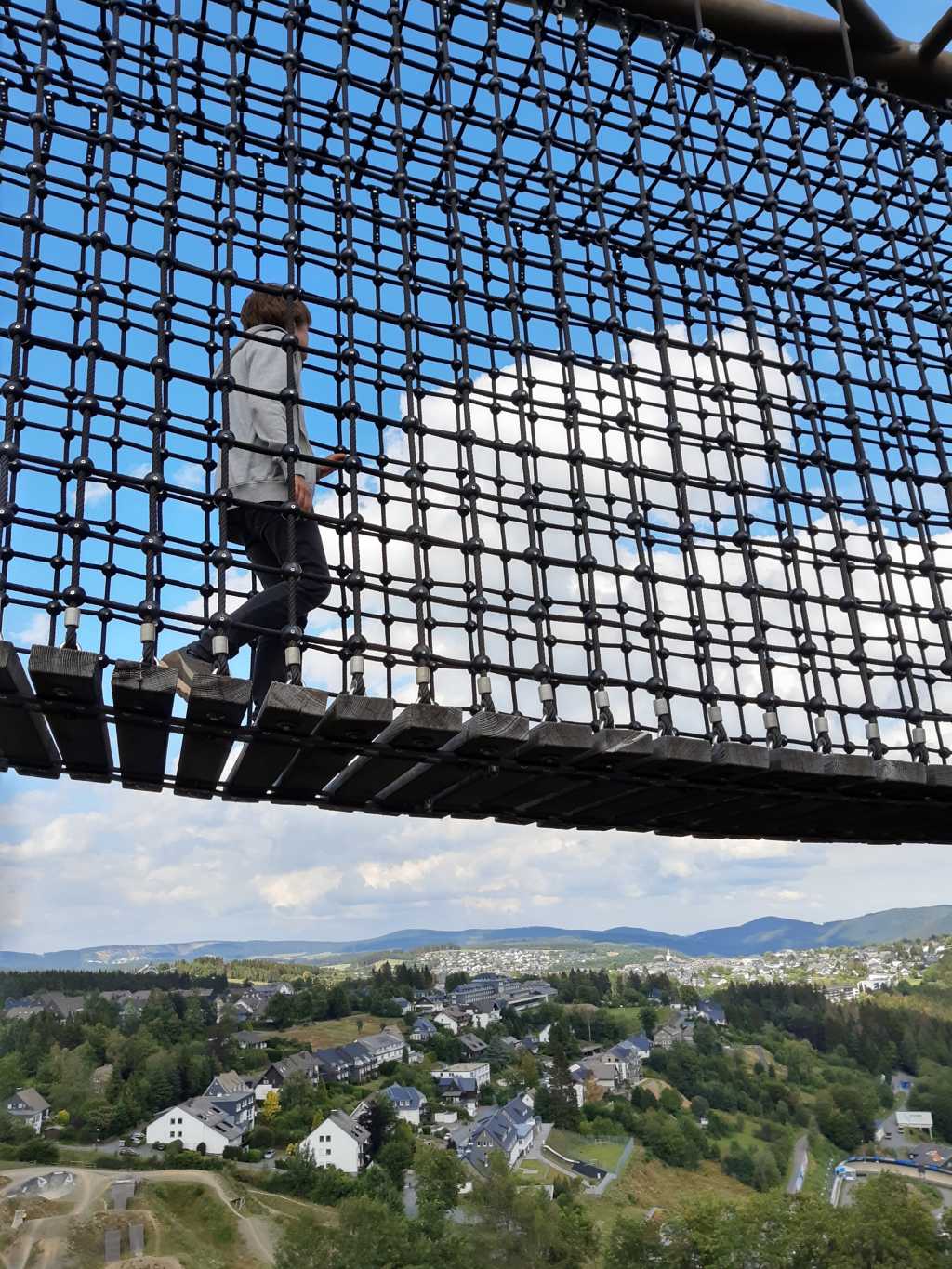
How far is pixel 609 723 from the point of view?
7.34ft

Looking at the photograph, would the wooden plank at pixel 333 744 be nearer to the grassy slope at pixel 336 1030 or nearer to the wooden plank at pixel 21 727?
the wooden plank at pixel 21 727

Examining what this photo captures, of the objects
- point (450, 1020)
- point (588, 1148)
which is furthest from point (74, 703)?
point (450, 1020)

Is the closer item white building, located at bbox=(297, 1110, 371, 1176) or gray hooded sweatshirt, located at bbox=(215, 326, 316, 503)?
gray hooded sweatshirt, located at bbox=(215, 326, 316, 503)

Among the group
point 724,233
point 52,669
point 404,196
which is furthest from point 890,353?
point 52,669

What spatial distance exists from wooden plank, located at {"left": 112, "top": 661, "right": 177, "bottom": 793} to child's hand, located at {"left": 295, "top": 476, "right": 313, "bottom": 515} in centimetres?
63

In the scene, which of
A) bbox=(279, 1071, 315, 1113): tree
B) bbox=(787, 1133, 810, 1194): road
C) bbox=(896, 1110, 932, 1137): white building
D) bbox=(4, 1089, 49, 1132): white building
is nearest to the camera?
bbox=(4, 1089, 49, 1132): white building

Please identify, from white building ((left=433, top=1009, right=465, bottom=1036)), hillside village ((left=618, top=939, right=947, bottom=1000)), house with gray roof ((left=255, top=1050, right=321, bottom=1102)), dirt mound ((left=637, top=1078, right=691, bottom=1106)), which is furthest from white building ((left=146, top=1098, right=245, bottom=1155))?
hillside village ((left=618, top=939, right=947, bottom=1000))

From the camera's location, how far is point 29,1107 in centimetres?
1841

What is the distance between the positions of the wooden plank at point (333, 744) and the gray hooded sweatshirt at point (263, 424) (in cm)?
65

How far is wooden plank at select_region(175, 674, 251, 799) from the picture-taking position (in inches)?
60.8

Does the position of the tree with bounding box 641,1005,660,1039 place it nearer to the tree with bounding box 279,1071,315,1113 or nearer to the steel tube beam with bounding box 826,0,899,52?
the tree with bounding box 279,1071,315,1113

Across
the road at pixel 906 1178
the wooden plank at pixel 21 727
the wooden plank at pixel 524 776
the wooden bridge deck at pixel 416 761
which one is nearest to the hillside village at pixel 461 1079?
the road at pixel 906 1178

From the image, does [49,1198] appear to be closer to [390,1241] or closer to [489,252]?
[390,1241]

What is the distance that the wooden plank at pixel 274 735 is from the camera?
5.30 ft
